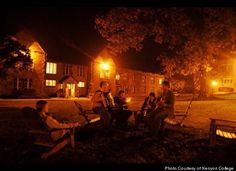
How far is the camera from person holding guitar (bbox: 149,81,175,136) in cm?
902

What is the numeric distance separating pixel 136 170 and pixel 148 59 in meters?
52.7

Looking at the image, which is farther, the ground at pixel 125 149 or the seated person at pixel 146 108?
the seated person at pixel 146 108

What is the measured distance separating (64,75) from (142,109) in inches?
1311

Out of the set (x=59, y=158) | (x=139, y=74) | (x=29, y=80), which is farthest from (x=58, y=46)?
(x=59, y=158)

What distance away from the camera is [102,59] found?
47.7 m

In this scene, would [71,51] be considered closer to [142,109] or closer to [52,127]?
[142,109]

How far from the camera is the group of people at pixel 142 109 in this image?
359 inches

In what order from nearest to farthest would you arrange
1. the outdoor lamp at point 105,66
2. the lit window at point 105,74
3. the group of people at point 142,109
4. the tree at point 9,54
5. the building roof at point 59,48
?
1. the group of people at point 142,109
2. the tree at point 9,54
3. the building roof at point 59,48
4. the outdoor lamp at point 105,66
5. the lit window at point 105,74

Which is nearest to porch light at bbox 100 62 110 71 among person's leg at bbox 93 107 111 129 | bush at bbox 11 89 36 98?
bush at bbox 11 89 36 98

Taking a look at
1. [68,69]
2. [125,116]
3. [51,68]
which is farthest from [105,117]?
[68,69]

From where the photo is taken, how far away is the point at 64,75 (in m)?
42.4

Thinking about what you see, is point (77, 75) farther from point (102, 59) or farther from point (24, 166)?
point (24, 166)

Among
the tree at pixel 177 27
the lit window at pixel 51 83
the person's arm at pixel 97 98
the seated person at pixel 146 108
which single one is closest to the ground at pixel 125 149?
the seated person at pixel 146 108

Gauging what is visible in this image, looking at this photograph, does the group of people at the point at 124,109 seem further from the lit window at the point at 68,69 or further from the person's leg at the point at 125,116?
the lit window at the point at 68,69
